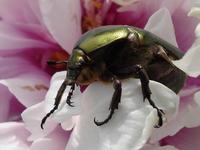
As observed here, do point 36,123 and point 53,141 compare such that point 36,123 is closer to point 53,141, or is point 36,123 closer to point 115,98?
point 53,141

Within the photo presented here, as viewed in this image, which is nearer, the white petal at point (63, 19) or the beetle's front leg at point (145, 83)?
the beetle's front leg at point (145, 83)

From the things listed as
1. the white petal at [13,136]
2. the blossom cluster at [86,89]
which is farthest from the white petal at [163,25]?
the white petal at [13,136]

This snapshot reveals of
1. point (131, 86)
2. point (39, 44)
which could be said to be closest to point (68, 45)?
point (39, 44)

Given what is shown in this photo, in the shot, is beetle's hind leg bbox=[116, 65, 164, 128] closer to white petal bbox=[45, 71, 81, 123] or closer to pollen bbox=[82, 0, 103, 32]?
white petal bbox=[45, 71, 81, 123]

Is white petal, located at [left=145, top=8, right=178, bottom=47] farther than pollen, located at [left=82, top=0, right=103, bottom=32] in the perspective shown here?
No

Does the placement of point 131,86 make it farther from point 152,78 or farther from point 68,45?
point 68,45

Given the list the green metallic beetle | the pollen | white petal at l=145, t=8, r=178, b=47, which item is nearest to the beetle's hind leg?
the green metallic beetle

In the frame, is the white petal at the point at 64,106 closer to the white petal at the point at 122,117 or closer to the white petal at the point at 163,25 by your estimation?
the white petal at the point at 122,117
